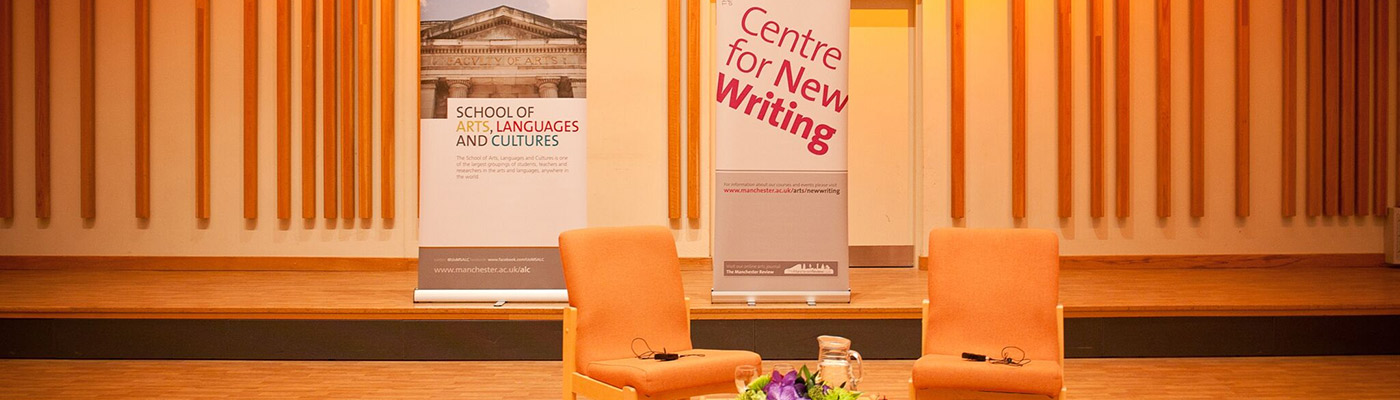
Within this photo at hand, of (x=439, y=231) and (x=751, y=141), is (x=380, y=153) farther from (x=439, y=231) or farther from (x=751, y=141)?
(x=751, y=141)

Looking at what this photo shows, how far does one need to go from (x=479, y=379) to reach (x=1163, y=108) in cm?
544

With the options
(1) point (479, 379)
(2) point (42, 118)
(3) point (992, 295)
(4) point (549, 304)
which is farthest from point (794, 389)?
(2) point (42, 118)

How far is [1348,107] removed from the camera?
8.12 metres

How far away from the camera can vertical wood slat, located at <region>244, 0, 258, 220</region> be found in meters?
8.00

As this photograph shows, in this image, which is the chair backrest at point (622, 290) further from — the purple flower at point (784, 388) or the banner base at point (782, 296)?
the banner base at point (782, 296)

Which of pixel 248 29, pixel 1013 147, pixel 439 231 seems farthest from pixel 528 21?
pixel 1013 147

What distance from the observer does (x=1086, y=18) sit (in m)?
8.20

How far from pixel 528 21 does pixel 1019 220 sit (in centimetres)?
420

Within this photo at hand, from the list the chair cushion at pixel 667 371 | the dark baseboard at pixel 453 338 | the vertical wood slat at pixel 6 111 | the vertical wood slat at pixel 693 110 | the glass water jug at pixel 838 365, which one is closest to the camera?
the glass water jug at pixel 838 365

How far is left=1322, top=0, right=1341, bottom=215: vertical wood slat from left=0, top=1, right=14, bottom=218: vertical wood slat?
368 inches

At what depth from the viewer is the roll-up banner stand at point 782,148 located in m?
5.80

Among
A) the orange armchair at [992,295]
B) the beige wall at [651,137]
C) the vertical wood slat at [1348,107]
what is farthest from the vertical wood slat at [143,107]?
the vertical wood slat at [1348,107]

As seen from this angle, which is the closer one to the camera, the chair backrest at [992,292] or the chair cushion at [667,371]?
the chair cushion at [667,371]

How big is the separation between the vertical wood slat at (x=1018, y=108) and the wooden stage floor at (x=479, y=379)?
2623 mm
